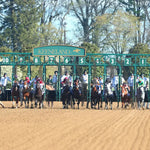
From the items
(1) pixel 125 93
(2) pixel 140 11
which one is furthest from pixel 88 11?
(1) pixel 125 93

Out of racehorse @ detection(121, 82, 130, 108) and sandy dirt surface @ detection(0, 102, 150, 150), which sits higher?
racehorse @ detection(121, 82, 130, 108)

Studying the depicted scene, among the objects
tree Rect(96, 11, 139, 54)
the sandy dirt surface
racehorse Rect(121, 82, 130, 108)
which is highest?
tree Rect(96, 11, 139, 54)

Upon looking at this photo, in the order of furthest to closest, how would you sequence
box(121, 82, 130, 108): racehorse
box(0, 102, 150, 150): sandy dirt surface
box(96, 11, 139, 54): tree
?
box(96, 11, 139, 54): tree, box(121, 82, 130, 108): racehorse, box(0, 102, 150, 150): sandy dirt surface

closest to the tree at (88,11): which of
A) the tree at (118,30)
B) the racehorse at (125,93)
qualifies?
the tree at (118,30)

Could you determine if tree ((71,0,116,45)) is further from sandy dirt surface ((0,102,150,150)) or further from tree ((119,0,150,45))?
sandy dirt surface ((0,102,150,150))

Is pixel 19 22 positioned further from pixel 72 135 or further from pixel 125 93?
pixel 72 135

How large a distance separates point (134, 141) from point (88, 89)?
61.0 ft

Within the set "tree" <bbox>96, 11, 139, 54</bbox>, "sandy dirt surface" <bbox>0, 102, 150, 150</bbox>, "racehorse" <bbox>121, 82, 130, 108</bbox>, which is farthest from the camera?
"tree" <bbox>96, 11, 139, 54</bbox>

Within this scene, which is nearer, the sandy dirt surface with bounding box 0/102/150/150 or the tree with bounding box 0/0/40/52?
the sandy dirt surface with bounding box 0/102/150/150

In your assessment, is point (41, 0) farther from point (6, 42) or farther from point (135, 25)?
point (135, 25)

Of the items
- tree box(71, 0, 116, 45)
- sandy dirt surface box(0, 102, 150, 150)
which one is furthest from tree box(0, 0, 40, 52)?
sandy dirt surface box(0, 102, 150, 150)

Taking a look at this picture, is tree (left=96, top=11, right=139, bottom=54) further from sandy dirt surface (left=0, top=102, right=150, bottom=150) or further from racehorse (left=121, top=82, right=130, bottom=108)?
sandy dirt surface (left=0, top=102, right=150, bottom=150)

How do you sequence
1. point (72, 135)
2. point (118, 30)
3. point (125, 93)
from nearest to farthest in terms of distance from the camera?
1. point (72, 135)
2. point (125, 93)
3. point (118, 30)

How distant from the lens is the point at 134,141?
11.5 meters
